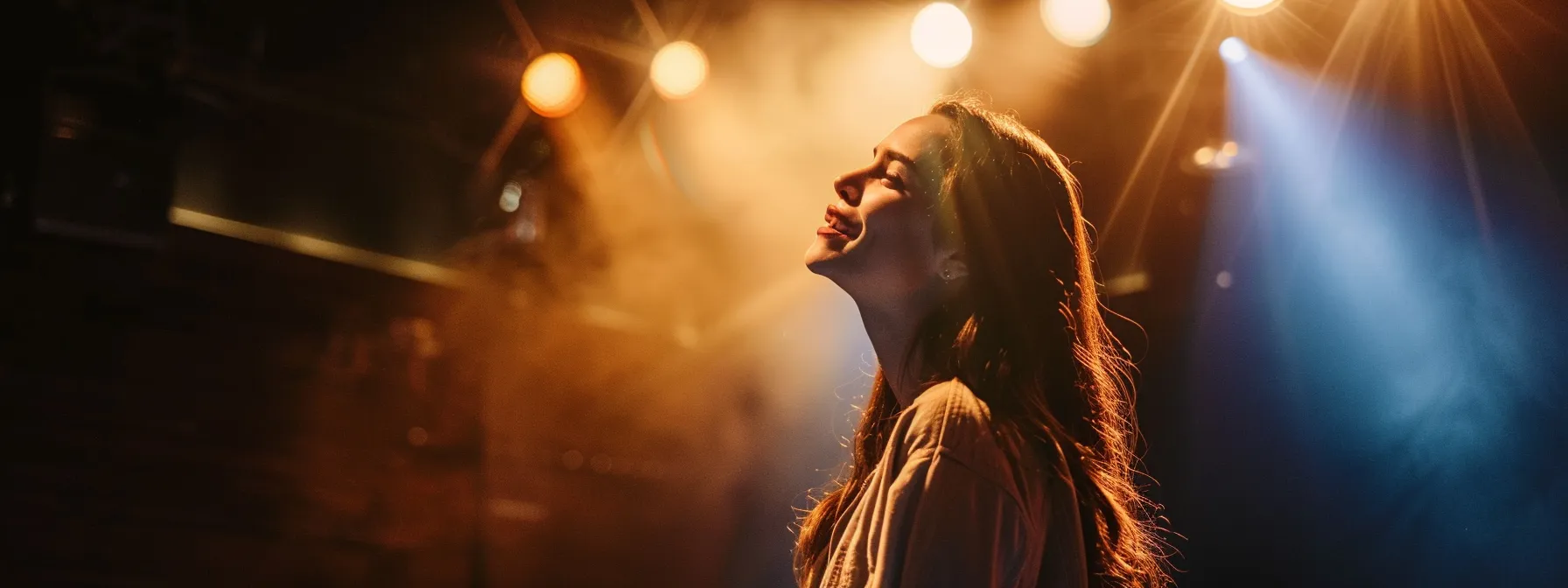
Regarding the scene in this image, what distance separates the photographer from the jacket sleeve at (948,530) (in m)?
1.29

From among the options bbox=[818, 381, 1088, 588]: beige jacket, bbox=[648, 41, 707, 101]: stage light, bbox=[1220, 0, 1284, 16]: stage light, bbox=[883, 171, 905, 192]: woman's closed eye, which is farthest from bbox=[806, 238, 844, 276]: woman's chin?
bbox=[648, 41, 707, 101]: stage light

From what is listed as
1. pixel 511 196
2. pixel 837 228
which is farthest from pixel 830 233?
pixel 511 196

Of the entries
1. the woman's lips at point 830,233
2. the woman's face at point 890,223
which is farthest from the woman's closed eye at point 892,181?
the woman's lips at point 830,233

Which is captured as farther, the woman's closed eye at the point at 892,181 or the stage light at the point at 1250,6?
the stage light at the point at 1250,6

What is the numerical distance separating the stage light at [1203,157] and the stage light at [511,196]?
2.85 m

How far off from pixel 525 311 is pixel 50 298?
1.97 meters

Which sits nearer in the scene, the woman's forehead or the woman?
the woman

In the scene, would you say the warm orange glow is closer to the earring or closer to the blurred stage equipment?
the earring

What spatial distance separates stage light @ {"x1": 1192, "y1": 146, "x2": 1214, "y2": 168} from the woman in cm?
216

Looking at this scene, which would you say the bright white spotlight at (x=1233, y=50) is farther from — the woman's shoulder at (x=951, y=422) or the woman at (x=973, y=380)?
the woman's shoulder at (x=951, y=422)

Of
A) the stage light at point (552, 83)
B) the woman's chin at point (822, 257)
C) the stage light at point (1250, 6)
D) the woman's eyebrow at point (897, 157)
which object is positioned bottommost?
the woman's chin at point (822, 257)

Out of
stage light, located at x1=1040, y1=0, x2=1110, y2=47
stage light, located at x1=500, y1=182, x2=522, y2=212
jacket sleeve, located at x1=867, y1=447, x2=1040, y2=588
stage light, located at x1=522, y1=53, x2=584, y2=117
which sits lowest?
jacket sleeve, located at x1=867, y1=447, x2=1040, y2=588

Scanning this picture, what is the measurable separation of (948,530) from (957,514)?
3cm

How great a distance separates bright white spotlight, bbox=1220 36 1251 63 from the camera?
3781mm
